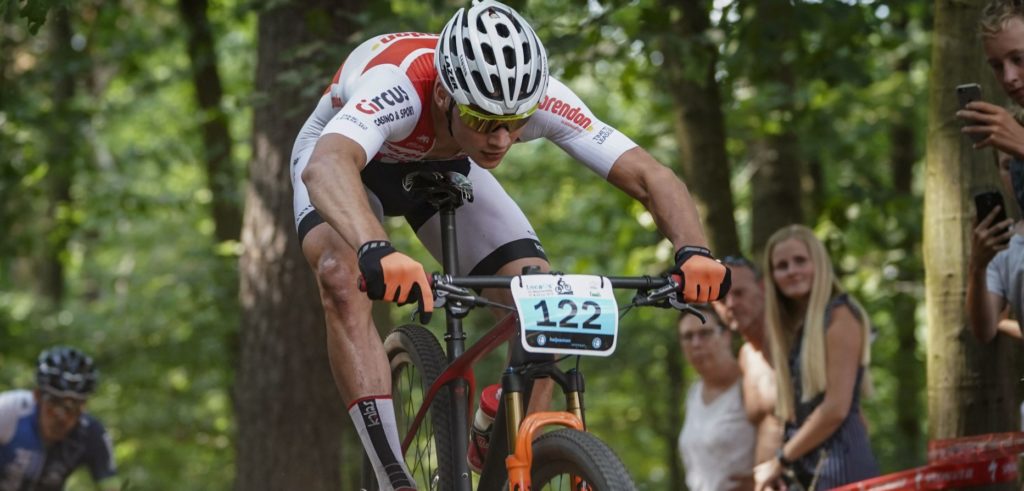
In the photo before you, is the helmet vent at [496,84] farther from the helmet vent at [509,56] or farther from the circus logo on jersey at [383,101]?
the circus logo on jersey at [383,101]

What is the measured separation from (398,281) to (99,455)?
20.4 feet

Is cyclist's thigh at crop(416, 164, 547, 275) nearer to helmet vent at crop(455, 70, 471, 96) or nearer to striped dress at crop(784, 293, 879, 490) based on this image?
helmet vent at crop(455, 70, 471, 96)

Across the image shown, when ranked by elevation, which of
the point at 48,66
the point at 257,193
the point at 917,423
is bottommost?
the point at 917,423

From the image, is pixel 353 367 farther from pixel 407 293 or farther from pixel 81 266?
pixel 81 266

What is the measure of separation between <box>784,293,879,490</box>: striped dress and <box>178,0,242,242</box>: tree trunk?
8.82 metres

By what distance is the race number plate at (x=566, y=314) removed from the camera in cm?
386

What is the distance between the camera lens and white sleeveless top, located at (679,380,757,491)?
6738mm

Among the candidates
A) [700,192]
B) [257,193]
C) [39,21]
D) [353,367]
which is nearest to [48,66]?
[257,193]

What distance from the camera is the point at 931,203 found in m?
6.32

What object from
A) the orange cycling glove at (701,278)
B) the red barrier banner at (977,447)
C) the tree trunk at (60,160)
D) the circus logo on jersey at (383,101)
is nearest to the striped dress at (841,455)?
the red barrier banner at (977,447)

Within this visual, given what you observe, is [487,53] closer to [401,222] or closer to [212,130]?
[212,130]

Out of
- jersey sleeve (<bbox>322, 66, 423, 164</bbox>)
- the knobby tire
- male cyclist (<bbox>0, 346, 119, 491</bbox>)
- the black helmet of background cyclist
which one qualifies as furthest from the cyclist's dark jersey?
jersey sleeve (<bbox>322, 66, 423, 164</bbox>)

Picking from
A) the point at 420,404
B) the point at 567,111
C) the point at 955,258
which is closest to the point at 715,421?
the point at 955,258

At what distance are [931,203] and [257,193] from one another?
4.63m
